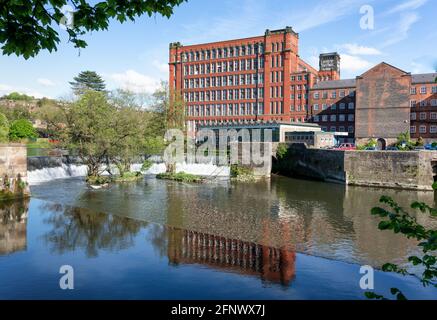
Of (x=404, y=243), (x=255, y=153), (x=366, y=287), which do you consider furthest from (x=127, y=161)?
(x=366, y=287)

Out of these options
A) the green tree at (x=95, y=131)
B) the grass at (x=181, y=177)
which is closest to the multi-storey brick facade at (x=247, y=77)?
the green tree at (x=95, y=131)

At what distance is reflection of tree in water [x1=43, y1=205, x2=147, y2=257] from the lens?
17922 mm

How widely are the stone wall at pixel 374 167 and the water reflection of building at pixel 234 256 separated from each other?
2245 centimetres

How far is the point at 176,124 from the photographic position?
51.8 meters

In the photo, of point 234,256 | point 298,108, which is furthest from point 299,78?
point 234,256

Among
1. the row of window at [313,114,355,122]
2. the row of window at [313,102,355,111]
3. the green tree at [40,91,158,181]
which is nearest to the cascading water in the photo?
the green tree at [40,91,158,181]

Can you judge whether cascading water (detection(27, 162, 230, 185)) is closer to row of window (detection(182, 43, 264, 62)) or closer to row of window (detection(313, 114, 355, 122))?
row of window (detection(313, 114, 355, 122))

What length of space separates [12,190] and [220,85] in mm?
67362

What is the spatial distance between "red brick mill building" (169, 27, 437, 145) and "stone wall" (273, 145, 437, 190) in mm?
20440

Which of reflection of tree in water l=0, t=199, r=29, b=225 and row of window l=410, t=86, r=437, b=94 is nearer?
reflection of tree in water l=0, t=199, r=29, b=225

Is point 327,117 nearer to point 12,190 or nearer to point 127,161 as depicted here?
point 127,161

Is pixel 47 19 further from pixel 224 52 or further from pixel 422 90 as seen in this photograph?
pixel 224 52

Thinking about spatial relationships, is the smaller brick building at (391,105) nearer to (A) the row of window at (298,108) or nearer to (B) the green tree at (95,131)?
(A) the row of window at (298,108)

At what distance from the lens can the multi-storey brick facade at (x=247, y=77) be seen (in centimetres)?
8462
